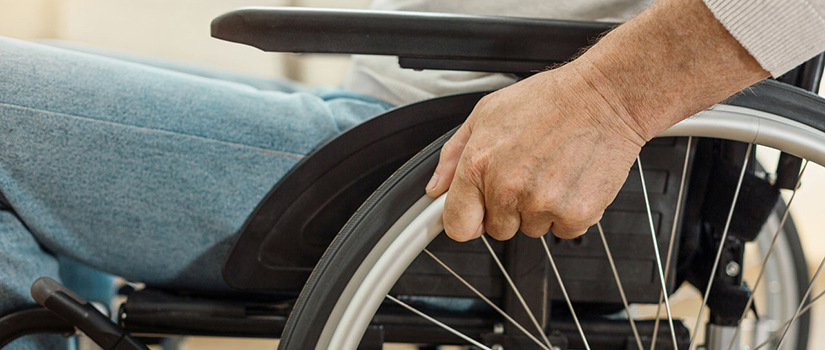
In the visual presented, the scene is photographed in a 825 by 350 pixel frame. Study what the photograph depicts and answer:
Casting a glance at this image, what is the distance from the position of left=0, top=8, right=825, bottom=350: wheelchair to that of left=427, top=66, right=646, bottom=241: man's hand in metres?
0.05

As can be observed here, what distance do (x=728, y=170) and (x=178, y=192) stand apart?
49 centimetres

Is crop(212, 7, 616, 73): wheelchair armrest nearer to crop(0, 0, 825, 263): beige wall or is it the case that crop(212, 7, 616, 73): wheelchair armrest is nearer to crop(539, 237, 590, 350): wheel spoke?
crop(539, 237, 590, 350): wheel spoke

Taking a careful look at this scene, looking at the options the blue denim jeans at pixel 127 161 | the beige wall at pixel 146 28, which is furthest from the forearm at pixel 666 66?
the beige wall at pixel 146 28

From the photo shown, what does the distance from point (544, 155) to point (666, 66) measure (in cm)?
9

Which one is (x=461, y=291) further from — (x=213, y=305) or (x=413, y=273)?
(x=213, y=305)

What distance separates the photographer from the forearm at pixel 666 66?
1.10 ft

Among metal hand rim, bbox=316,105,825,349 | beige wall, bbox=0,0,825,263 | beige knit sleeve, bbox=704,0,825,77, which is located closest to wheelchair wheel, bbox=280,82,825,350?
metal hand rim, bbox=316,105,825,349

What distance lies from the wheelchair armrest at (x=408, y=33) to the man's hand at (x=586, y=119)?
0.06 metres

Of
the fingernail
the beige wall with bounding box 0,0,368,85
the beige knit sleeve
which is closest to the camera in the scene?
the beige knit sleeve

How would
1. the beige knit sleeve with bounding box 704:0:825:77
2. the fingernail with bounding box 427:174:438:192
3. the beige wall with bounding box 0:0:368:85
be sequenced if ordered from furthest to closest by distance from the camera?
the beige wall with bounding box 0:0:368:85, the fingernail with bounding box 427:174:438:192, the beige knit sleeve with bounding box 704:0:825:77

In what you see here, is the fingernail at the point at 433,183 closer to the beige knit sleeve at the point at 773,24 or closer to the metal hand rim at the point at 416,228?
the metal hand rim at the point at 416,228

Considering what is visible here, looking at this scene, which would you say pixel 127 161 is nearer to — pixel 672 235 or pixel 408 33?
pixel 408 33

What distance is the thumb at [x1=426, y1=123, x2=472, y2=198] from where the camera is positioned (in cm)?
42

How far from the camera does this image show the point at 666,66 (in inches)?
13.5
